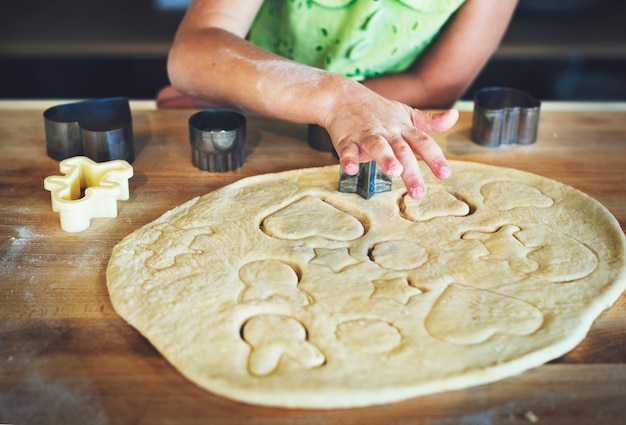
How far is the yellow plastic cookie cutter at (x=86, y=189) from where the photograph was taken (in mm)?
1176

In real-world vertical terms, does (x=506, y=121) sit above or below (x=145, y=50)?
above

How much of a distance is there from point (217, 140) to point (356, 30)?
0.44m

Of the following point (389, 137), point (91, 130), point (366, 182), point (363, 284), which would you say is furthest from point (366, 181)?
point (91, 130)

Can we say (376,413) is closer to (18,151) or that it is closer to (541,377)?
(541,377)

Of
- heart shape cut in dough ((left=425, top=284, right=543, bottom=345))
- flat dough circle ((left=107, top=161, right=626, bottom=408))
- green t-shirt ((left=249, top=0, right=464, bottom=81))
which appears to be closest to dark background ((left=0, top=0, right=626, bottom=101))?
green t-shirt ((left=249, top=0, right=464, bottom=81))

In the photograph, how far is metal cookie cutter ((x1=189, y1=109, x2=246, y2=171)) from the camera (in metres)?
1.36

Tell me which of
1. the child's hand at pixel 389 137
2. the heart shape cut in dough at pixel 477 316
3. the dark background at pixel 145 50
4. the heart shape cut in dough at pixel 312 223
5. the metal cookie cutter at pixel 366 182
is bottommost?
the dark background at pixel 145 50

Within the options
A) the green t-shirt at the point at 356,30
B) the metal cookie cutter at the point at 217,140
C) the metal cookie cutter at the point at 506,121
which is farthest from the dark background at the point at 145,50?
the metal cookie cutter at the point at 217,140

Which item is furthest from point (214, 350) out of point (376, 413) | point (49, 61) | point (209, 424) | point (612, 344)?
point (49, 61)

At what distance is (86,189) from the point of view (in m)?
1.23

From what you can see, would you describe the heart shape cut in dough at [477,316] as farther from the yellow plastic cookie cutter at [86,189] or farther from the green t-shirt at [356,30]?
the green t-shirt at [356,30]

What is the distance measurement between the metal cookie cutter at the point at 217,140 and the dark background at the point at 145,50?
1379 mm

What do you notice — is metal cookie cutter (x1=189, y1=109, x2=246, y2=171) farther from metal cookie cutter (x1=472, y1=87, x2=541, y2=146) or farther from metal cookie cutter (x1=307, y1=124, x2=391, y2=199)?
metal cookie cutter (x1=472, y1=87, x2=541, y2=146)

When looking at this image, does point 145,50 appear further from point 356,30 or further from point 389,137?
point 389,137
